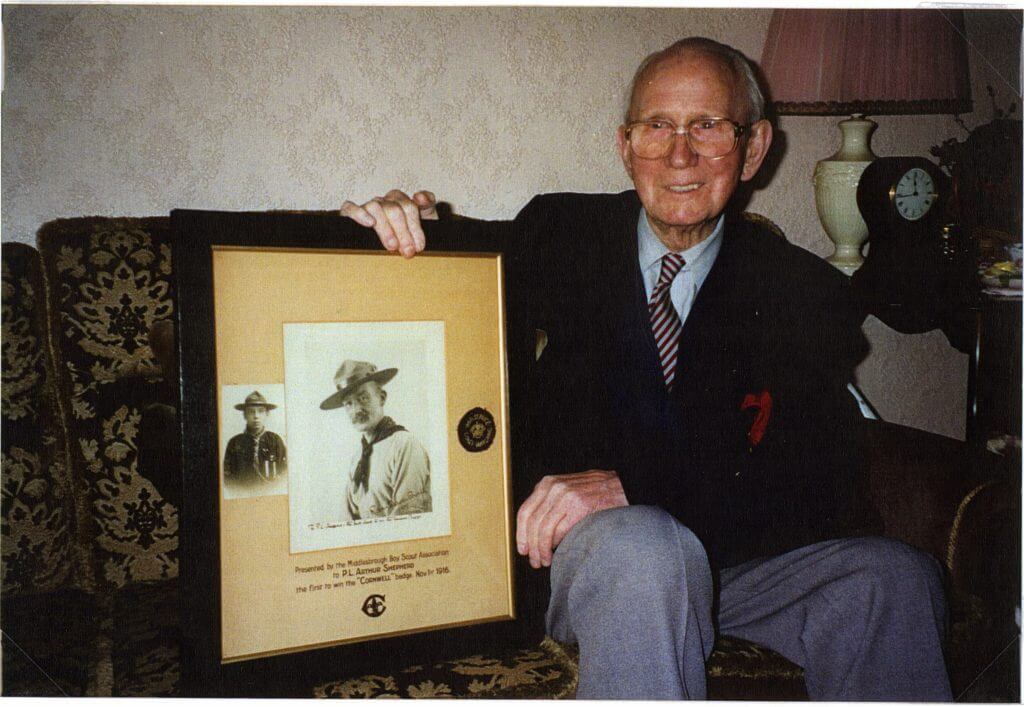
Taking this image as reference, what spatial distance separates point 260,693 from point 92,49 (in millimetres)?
842

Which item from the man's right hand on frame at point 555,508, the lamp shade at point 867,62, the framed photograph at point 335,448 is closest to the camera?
the framed photograph at point 335,448

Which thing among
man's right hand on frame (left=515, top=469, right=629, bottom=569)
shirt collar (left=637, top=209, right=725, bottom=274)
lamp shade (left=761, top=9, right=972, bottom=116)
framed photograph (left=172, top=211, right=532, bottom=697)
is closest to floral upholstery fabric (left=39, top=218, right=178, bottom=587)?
framed photograph (left=172, top=211, right=532, bottom=697)

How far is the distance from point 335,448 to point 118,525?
1.13 feet

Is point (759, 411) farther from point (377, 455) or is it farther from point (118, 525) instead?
point (118, 525)

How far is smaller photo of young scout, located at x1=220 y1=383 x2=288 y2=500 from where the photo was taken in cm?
79

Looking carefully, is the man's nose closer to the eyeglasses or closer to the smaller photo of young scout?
the eyeglasses

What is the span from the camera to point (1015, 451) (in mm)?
985

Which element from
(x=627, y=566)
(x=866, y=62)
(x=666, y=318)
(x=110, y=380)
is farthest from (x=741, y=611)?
(x=110, y=380)

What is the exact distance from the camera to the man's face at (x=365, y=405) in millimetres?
843

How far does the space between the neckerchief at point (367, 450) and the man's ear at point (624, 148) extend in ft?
Answer: 1.64

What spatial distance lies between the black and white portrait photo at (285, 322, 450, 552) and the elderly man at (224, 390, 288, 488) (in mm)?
21

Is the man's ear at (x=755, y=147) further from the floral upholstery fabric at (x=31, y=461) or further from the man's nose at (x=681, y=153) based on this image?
the floral upholstery fabric at (x=31, y=461)

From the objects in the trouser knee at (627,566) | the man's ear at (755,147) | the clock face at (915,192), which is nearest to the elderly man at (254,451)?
the trouser knee at (627,566)

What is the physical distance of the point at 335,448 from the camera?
2.75 ft
